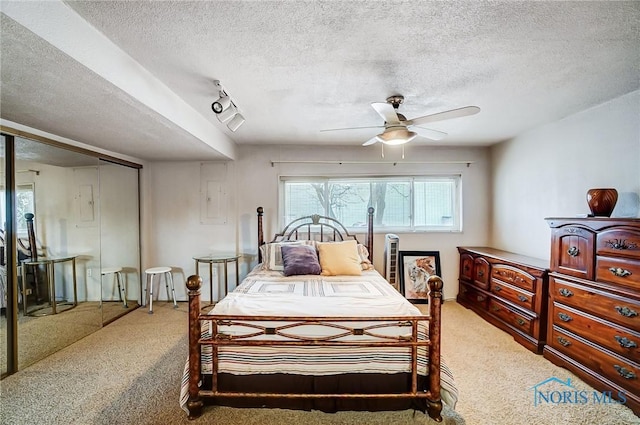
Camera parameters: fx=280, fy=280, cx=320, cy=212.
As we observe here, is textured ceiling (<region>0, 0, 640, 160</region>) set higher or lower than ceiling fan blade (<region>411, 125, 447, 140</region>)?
higher

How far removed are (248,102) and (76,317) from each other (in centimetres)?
294

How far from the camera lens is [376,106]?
2.07 m

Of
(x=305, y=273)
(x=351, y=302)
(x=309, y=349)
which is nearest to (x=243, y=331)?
(x=309, y=349)

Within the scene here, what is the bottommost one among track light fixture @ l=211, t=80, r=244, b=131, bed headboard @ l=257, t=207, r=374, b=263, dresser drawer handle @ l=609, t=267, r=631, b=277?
dresser drawer handle @ l=609, t=267, r=631, b=277

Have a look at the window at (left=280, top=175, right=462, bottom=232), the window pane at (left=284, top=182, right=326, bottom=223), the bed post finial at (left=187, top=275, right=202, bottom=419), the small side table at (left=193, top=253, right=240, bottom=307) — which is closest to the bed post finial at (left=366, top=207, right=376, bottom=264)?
the window at (left=280, top=175, right=462, bottom=232)

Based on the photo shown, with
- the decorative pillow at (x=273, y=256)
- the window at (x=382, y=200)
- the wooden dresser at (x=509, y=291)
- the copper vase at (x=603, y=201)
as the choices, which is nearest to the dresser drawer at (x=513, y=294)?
the wooden dresser at (x=509, y=291)

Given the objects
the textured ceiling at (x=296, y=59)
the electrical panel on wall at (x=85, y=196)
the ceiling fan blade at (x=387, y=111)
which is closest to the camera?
the textured ceiling at (x=296, y=59)

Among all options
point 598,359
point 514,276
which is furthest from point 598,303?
point 514,276

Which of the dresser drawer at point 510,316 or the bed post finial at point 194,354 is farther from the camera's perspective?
the dresser drawer at point 510,316

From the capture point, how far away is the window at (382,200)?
4.29 meters

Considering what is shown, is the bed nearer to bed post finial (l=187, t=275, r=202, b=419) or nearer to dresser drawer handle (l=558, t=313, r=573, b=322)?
bed post finial (l=187, t=275, r=202, b=419)

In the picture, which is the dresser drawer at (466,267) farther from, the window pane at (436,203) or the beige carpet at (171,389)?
the beige carpet at (171,389)

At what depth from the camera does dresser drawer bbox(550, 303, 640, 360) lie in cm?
196

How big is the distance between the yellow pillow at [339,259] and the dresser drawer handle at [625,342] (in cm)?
210
